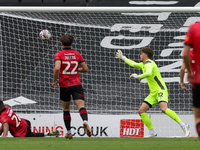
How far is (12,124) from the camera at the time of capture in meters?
6.63

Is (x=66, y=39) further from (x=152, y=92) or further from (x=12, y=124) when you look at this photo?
(x=12, y=124)

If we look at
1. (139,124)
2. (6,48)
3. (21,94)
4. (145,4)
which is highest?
(145,4)

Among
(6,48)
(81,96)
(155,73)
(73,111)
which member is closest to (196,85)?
(81,96)

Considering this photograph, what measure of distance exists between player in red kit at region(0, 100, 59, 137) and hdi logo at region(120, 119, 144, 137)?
1.86m

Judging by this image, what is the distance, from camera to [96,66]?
30.8ft

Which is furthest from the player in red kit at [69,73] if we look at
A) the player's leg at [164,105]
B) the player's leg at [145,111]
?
the player's leg at [164,105]

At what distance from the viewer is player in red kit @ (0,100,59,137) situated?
21.0 feet

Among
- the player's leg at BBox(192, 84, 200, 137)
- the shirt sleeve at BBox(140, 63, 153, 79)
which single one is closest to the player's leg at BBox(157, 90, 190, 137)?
the shirt sleeve at BBox(140, 63, 153, 79)

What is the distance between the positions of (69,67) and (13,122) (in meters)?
1.78

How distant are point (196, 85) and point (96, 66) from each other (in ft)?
21.8

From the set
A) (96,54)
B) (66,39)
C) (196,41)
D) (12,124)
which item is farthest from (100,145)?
(96,54)

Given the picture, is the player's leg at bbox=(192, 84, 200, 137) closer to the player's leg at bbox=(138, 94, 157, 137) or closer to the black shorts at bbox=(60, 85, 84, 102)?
the black shorts at bbox=(60, 85, 84, 102)

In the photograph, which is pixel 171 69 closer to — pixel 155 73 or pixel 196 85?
pixel 155 73

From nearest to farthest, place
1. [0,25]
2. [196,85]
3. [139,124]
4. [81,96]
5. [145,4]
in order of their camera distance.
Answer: [196,85] → [81,96] → [139,124] → [0,25] → [145,4]
